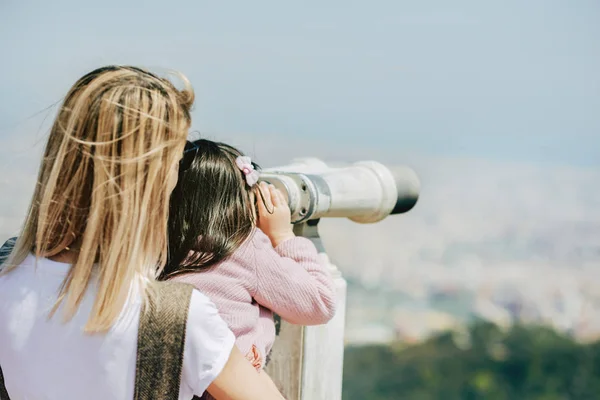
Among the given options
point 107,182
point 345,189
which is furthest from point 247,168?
point 345,189

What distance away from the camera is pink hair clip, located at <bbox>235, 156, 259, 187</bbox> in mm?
1326

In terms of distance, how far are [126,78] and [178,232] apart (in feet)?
1.00

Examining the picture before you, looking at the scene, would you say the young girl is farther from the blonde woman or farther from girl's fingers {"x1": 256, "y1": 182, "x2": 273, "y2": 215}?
the blonde woman

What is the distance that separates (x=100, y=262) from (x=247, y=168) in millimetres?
355

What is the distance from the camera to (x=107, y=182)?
1024 mm

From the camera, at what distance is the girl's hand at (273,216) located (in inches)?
56.2

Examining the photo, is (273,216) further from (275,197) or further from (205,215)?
(205,215)

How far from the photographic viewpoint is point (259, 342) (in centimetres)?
134

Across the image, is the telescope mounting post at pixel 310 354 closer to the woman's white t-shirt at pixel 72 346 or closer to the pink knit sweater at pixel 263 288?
the pink knit sweater at pixel 263 288

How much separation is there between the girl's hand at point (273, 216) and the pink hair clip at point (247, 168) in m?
0.09

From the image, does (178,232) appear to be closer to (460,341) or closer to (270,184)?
(270,184)

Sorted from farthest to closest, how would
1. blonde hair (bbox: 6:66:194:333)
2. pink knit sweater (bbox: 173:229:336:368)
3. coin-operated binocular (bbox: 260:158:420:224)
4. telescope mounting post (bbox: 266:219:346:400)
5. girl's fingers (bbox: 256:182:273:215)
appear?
telescope mounting post (bbox: 266:219:346:400)
coin-operated binocular (bbox: 260:158:420:224)
girl's fingers (bbox: 256:182:273:215)
pink knit sweater (bbox: 173:229:336:368)
blonde hair (bbox: 6:66:194:333)

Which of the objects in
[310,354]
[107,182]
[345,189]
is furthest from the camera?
[345,189]

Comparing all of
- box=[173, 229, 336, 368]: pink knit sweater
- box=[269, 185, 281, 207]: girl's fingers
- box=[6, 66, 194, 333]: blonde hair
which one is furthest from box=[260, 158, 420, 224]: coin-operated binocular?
box=[6, 66, 194, 333]: blonde hair
